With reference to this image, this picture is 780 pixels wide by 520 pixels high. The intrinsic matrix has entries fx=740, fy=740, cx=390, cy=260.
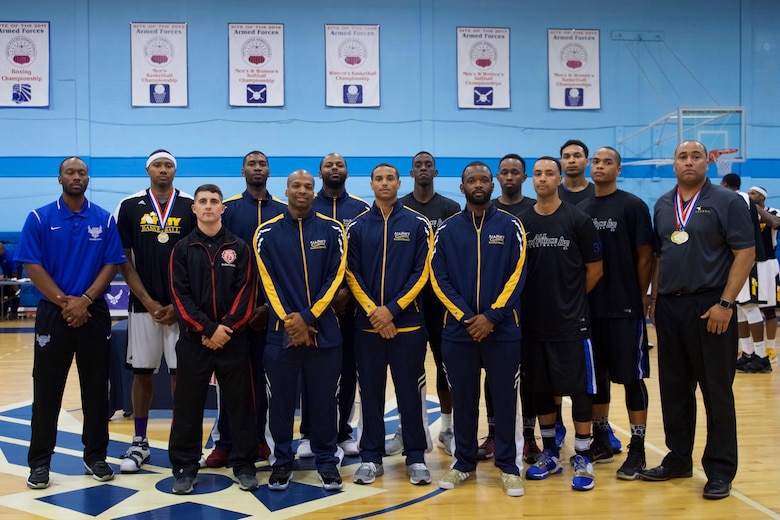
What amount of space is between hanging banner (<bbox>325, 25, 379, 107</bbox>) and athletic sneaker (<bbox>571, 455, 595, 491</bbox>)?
10237 mm

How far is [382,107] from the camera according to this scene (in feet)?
45.6

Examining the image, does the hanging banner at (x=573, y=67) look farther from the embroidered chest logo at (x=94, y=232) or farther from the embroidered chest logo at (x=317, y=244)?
the embroidered chest logo at (x=94, y=232)

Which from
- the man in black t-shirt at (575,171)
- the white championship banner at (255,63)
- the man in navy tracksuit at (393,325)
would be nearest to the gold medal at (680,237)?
the man in black t-shirt at (575,171)

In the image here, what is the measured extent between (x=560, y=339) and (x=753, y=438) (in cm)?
223

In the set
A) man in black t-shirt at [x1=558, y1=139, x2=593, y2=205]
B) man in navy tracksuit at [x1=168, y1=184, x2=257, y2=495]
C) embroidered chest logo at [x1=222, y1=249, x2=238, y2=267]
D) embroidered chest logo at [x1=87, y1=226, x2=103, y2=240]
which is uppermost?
man in black t-shirt at [x1=558, y1=139, x2=593, y2=205]

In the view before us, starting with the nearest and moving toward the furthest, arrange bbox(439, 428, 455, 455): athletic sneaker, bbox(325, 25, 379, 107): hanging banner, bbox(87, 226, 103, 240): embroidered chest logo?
bbox(87, 226, 103, 240): embroidered chest logo, bbox(439, 428, 455, 455): athletic sneaker, bbox(325, 25, 379, 107): hanging banner

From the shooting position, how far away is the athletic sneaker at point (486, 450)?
5.18 meters

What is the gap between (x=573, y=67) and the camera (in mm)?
14125

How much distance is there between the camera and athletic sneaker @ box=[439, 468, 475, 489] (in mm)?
4547

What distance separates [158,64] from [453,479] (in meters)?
11.2

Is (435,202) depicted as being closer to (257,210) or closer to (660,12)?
(257,210)

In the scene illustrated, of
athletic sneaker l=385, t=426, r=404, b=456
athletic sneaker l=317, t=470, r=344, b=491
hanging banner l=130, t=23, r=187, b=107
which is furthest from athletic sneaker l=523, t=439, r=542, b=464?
hanging banner l=130, t=23, r=187, b=107

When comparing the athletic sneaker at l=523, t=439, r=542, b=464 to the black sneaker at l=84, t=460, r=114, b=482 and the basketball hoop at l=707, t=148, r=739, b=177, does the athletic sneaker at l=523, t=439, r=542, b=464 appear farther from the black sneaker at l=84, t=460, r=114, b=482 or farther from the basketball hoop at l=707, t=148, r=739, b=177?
the basketball hoop at l=707, t=148, r=739, b=177

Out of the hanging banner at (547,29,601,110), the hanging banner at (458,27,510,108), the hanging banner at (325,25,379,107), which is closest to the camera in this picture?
the hanging banner at (325,25,379,107)
